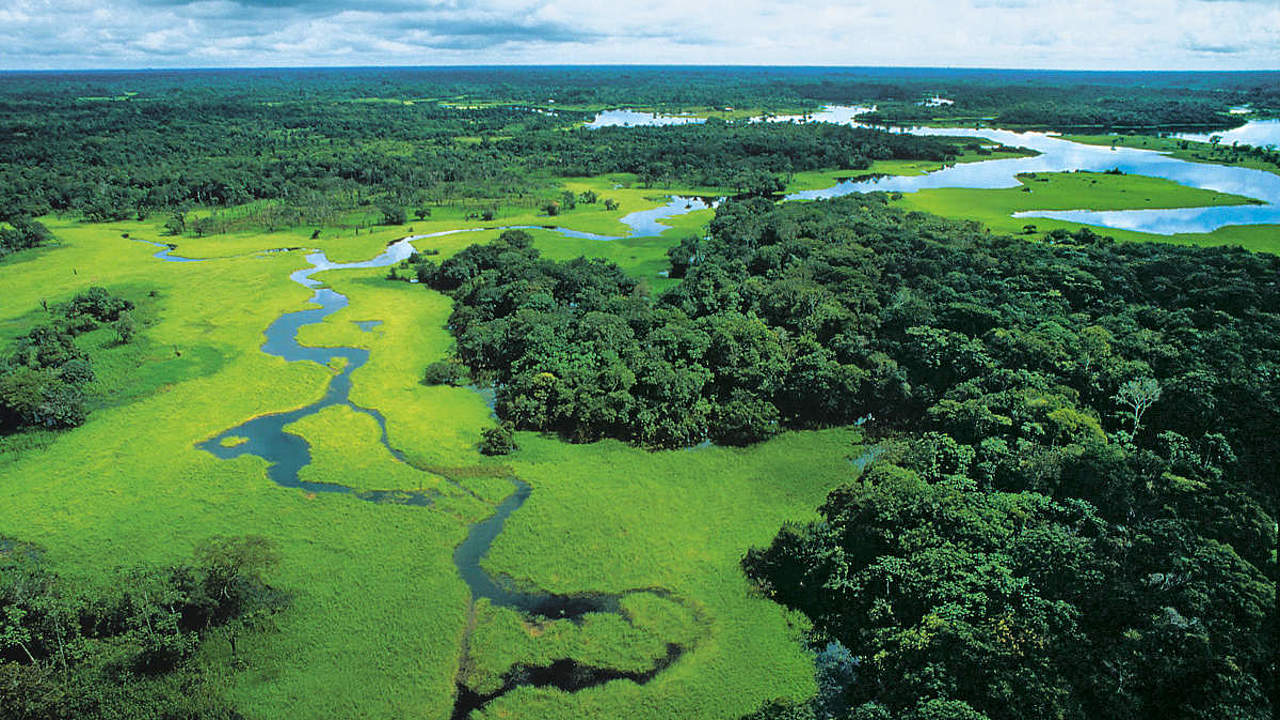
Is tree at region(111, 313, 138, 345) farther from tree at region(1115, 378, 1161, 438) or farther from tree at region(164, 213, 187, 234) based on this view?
tree at region(1115, 378, 1161, 438)

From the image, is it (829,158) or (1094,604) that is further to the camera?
(829,158)

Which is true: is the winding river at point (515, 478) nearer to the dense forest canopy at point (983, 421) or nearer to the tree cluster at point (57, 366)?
the dense forest canopy at point (983, 421)

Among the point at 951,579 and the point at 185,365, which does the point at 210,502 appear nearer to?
the point at 185,365

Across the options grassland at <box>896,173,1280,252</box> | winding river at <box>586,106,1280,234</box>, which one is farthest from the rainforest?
winding river at <box>586,106,1280,234</box>

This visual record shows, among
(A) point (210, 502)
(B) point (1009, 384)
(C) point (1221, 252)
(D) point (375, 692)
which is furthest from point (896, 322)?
(A) point (210, 502)

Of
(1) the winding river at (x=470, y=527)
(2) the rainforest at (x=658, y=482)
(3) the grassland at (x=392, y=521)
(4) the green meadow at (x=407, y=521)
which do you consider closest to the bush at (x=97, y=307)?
(2) the rainforest at (x=658, y=482)

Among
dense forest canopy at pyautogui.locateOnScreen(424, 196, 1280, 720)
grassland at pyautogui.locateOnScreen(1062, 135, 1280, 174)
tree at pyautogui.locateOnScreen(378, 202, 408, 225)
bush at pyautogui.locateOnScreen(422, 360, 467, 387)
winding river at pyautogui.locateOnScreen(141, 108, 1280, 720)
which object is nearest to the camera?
dense forest canopy at pyautogui.locateOnScreen(424, 196, 1280, 720)

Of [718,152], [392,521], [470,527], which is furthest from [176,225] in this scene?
[718,152]

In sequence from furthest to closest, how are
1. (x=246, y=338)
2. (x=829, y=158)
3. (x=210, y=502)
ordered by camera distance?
1. (x=829, y=158)
2. (x=246, y=338)
3. (x=210, y=502)

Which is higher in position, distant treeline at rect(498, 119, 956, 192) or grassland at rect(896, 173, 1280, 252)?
distant treeline at rect(498, 119, 956, 192)
